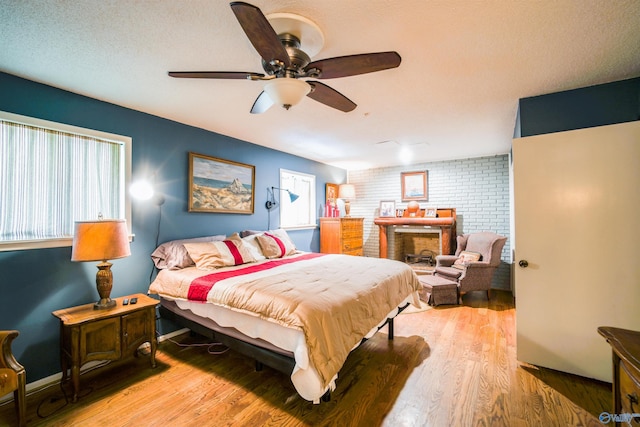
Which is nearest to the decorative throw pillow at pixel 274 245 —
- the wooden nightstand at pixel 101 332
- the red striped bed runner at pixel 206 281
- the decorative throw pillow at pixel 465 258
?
the red striped bed runner at pixel 206 281

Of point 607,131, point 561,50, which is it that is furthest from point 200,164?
point 607,131

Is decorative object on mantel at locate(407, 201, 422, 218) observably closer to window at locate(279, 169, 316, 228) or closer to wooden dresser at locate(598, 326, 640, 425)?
window at locate(279, 169, 316, 228)

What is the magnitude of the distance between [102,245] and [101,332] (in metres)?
0.68

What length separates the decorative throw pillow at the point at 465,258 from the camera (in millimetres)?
4312

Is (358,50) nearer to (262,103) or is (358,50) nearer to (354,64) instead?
(354,64)

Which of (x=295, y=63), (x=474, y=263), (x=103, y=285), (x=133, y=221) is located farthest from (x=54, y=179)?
(x=474, y=263)

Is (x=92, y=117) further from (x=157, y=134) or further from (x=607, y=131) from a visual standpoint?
(x=607, y=131)

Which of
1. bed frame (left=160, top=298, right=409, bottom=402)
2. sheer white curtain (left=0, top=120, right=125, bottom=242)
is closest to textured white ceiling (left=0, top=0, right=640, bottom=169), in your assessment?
sheer white curtain (left=0, top=120, right=125, bottom=242)

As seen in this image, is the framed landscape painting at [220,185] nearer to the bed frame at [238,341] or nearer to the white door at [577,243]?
the bed frame at [238,341]

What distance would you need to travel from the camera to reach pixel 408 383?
2152 millimetres

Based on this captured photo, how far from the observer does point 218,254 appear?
2.90 m

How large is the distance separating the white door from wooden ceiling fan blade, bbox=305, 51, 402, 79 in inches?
65.1

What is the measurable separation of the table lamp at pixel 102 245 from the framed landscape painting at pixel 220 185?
108cm

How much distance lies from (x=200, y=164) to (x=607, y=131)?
3.92 metres
